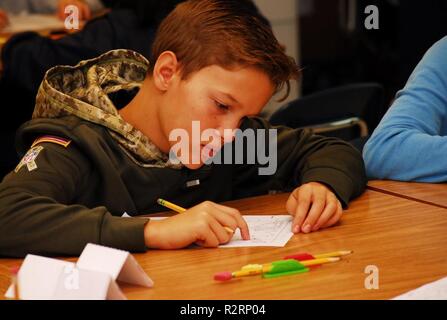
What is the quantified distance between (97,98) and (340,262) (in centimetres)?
68

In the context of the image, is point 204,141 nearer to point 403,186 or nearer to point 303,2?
point 403,186

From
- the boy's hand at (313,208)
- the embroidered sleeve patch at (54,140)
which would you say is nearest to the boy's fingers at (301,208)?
the boy's hand at (313,208)

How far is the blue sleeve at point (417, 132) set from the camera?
1917 mm

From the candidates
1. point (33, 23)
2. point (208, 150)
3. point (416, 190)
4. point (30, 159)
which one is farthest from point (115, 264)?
point (33, 23)

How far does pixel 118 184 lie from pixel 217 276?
522 mm

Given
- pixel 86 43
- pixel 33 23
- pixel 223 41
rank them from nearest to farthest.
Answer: pixel 223 41
pixel 86 43
pixel 33 23

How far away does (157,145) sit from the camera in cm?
189

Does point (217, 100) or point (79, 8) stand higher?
point (217, 100)

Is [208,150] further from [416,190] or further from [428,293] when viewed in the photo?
[428,293]

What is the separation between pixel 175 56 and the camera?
1.81m

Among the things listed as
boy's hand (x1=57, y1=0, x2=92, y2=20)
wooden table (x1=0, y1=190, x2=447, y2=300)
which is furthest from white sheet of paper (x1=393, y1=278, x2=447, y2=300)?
boy's hand (x1=57, y1=0, x2=92, y2=20)

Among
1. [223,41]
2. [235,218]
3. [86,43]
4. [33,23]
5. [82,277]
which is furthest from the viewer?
[33,23]

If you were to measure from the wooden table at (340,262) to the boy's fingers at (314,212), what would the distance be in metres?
0.02
